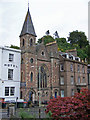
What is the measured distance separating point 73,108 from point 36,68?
2487 centimetres

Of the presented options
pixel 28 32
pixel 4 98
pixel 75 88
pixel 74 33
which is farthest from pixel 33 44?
pixel 74 33

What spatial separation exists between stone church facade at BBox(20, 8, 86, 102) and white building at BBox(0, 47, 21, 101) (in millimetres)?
1154

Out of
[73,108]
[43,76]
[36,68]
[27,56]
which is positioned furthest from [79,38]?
[73,108]

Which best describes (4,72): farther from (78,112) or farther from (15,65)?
(78,112)

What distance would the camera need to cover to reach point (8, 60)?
104 ft

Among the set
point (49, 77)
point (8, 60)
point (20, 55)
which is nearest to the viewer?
point (8, 60)

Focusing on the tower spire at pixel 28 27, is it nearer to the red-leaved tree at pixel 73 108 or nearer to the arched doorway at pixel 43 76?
the arched doorway at pixel 43 76

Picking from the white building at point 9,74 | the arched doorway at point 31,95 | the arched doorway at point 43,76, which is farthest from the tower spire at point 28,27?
the arched doorway at point 31,95

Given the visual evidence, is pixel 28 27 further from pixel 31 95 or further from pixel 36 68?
pixel 31 95

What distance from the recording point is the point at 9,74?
31.7m

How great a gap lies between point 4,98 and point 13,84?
3.25 m

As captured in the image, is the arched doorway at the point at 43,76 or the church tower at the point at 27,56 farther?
the arched doorway at the point at 43,76

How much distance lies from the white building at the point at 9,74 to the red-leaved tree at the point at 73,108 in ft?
69.4

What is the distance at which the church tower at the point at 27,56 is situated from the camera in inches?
1267
